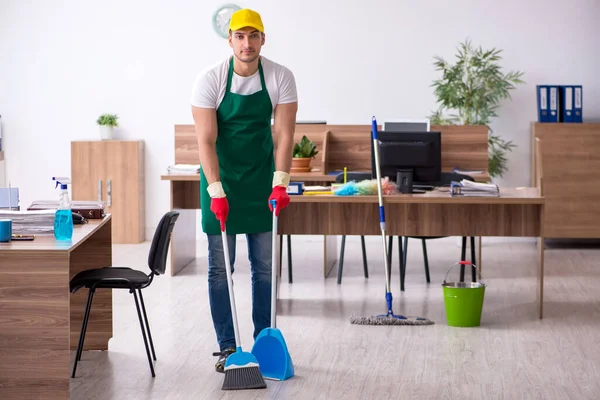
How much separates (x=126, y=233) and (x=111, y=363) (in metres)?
3.70

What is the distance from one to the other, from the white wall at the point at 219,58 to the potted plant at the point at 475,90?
0.57ft

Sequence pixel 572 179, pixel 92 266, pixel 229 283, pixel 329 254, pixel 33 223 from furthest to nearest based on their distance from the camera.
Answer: pixel 572 179 < pixel 329 254 < pixel 92 266 < pixel 229 283 < pixel 33 223

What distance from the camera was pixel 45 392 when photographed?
3.22 meters

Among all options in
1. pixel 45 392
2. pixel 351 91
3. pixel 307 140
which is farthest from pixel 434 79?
pixel 45 392

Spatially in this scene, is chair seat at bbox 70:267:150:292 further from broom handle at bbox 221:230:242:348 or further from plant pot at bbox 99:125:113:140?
plant pot at bbox 99:125:113:140

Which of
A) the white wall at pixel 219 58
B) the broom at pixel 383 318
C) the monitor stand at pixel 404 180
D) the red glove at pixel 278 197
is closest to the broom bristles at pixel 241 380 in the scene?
the red glove at pixel 278 197

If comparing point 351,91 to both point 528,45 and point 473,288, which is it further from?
point 473,288

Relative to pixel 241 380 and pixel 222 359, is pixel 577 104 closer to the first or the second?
pixel 222 359

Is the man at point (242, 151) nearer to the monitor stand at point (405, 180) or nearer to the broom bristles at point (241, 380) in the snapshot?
the broom bristles at point (241, 380)

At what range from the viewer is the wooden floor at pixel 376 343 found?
3.70 m

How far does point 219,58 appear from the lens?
775 centimetres

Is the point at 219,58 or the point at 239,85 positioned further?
the point at 219,58

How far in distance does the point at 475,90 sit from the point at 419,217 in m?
2.45

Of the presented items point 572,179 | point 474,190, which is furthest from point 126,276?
point 572,179
